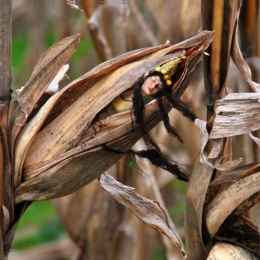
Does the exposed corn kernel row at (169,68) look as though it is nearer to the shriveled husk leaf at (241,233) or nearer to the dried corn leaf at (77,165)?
the dried corn leaf at (77,165)

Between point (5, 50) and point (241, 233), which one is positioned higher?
point (5, 50)

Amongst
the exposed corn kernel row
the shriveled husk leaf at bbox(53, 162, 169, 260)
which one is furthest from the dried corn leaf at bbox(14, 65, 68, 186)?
the shriveled husk leaf at bbox(53, 162, 169, 260)

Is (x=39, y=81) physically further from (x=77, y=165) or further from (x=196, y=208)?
(x=196, y=208)

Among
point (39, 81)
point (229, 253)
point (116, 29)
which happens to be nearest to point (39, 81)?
point (39, 81)

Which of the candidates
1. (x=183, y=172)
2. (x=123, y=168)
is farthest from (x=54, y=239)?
(x=183, y=172)

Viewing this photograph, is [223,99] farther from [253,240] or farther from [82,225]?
[82,225]
